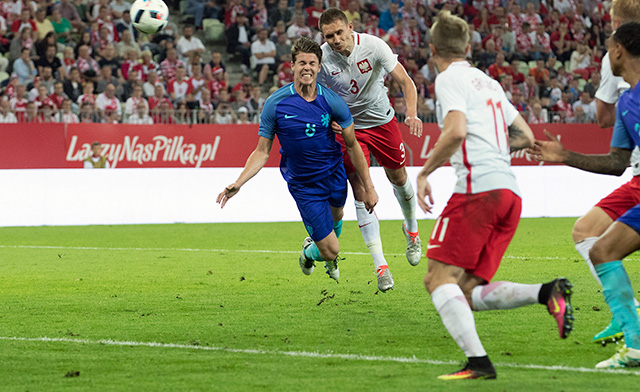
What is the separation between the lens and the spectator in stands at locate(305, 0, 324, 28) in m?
24.0

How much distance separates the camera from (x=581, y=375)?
5383 mm

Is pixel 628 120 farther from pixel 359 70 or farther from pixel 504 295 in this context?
pixel 359 70

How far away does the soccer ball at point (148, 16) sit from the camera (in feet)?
47.1

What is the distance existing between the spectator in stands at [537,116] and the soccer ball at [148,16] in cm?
1101

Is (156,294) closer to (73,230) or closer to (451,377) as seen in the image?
(451,377)

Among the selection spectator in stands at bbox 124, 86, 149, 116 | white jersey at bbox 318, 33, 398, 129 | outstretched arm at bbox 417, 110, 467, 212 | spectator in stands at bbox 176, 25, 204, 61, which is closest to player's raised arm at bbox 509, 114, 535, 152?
outstretched arm at bbox 417, 110, 467, 212

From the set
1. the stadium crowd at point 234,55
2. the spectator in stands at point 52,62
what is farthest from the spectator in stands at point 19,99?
the spectator in stands at point 52,62

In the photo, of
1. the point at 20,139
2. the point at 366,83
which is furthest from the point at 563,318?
the point at 20,139

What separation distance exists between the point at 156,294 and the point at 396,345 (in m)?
3.73

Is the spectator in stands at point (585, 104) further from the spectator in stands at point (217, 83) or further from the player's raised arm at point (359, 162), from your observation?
the player's raised arm at point (359, 162)

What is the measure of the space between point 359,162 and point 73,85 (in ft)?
43.0

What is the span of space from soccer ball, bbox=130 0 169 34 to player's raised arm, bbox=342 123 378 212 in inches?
281

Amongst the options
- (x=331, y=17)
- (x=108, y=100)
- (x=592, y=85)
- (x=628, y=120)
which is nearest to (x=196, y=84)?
(x=108, y=100)

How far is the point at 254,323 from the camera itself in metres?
7.66
